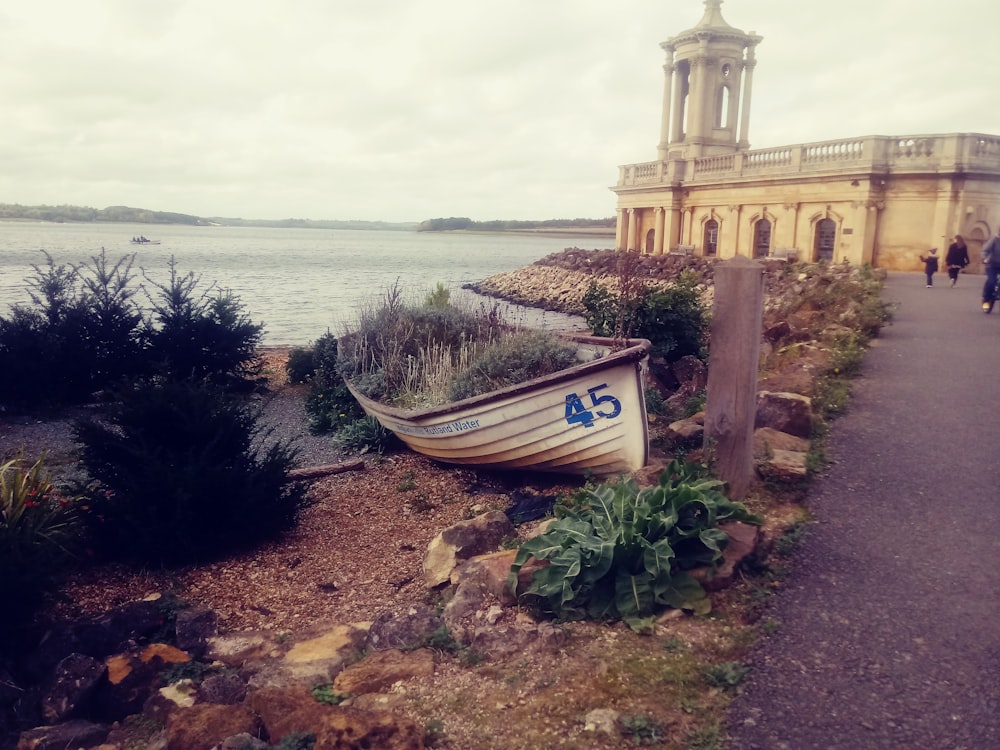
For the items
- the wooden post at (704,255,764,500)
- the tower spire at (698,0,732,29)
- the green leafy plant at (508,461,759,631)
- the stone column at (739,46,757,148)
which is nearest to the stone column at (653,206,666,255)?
the stone column at (739,46,757,148)

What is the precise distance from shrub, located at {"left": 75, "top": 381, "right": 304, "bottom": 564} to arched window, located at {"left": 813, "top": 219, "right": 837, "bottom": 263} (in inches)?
1146

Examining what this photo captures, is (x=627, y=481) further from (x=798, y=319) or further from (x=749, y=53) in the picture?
(x=749, y=53)

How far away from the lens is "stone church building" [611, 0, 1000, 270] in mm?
27312

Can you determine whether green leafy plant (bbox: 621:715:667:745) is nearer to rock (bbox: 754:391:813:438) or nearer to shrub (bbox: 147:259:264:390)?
rock (bbox: 754:391:813:438)

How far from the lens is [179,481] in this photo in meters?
6.45

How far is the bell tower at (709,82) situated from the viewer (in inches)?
1578

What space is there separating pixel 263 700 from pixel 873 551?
3.57 metres

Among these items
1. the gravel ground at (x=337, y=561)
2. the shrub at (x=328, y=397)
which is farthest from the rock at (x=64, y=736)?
the shrub at (x=328, y=397)

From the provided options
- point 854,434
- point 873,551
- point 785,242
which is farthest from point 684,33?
point 873,551

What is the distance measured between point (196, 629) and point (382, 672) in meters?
1.69

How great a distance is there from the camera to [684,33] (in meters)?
40.5

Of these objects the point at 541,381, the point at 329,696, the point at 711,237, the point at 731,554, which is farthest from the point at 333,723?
the point at 711,237

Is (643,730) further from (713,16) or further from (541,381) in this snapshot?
(713,16)

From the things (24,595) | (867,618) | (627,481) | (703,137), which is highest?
(703,137)
